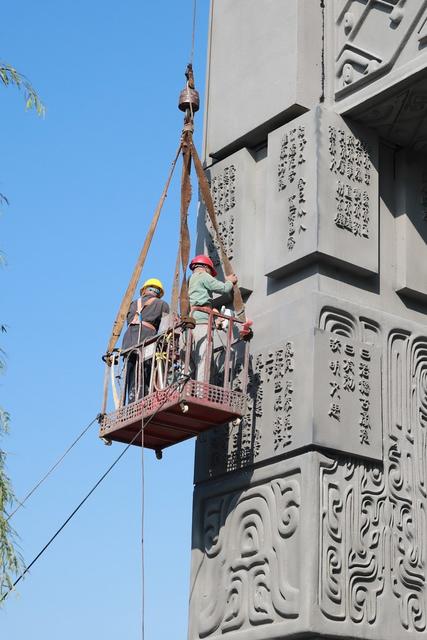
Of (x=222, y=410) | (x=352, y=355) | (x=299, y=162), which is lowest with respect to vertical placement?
(x=222, y=410)

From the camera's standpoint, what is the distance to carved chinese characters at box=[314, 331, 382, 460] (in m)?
9.04

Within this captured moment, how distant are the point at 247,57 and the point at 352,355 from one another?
3046 millimetres

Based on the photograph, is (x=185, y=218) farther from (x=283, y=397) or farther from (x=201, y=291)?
(x=283, y=397)

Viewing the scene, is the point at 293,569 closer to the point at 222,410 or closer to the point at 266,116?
the point at 222,410

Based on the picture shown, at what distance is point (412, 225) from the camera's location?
10.2 metres

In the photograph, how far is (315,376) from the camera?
9.09 m

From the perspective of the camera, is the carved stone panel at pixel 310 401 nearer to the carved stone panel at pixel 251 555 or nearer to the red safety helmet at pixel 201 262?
the carved stone panel at pixel 251 555

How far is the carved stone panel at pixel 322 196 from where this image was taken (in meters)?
9.59

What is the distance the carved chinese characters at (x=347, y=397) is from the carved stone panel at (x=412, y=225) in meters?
0.89

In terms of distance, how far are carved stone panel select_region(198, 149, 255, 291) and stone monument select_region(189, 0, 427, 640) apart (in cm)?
2

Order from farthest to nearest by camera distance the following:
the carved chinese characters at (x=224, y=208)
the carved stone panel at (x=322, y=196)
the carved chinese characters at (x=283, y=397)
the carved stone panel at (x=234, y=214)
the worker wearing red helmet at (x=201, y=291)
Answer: the carved chinese characters at (x=224, y=208) → the carved stone panel at (x=234, y=214) → the carved stone panel at (x=322, y=196) → the worker wearing red helmet at (x=201, y=291) → the carved chinese characters at (x=283, y=397)

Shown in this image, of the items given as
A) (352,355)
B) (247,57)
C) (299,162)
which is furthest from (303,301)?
(247,57)

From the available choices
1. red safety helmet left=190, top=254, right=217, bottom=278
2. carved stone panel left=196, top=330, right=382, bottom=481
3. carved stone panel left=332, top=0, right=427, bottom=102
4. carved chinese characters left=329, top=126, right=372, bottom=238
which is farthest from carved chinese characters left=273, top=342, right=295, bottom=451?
carved stone panel left=332, top=0, right=427, bottom=102

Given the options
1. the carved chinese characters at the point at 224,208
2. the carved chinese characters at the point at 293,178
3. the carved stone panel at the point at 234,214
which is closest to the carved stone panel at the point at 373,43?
the carved chinese characters at the point at 293,178
